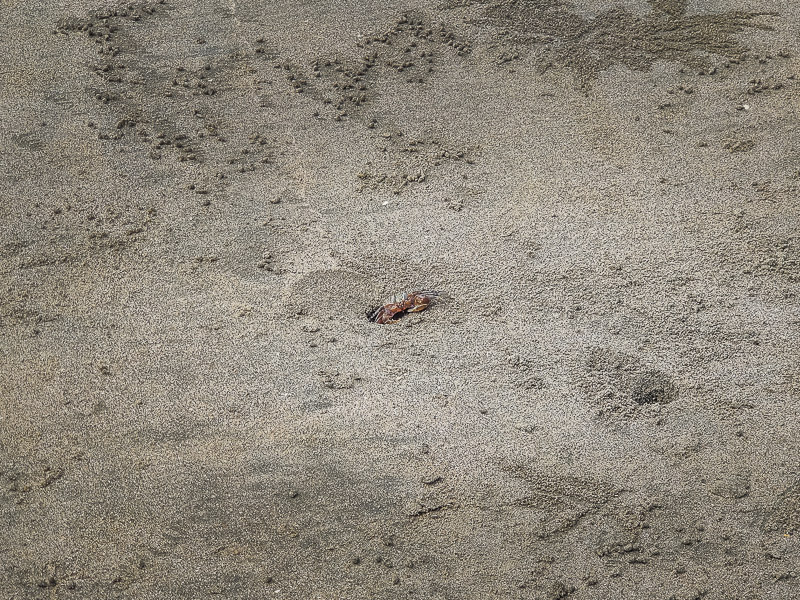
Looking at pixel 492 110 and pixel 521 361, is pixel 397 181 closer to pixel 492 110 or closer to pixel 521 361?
pixel 492 110

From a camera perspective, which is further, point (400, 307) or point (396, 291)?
point (396, 291)

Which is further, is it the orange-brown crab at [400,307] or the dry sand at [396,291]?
the orange-brown crab at [400,307]

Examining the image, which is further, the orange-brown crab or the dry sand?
the orange-brown crab

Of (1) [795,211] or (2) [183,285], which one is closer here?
(2) [183,285]

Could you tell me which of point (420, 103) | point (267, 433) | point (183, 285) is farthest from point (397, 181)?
point (267, 433)
